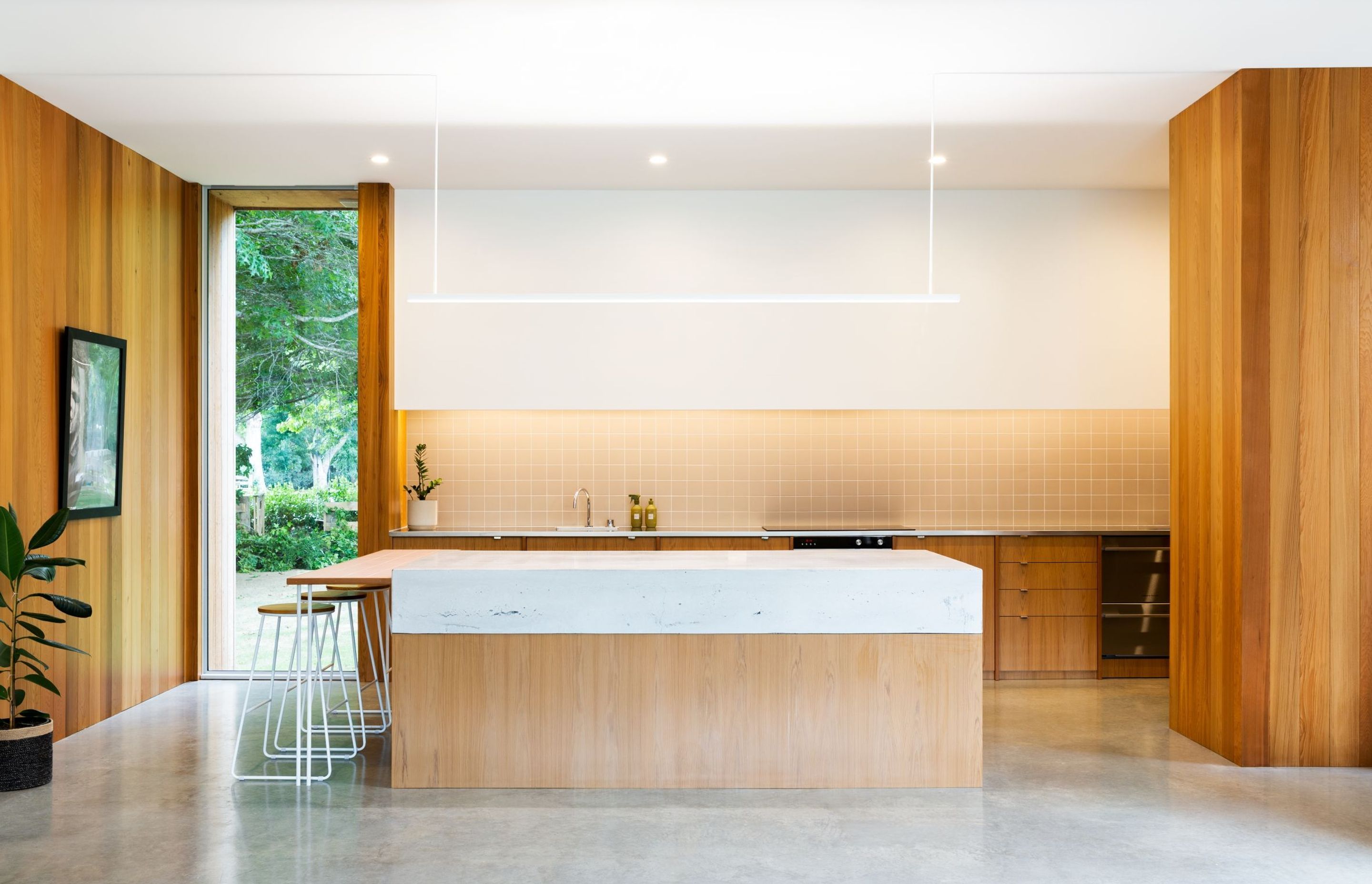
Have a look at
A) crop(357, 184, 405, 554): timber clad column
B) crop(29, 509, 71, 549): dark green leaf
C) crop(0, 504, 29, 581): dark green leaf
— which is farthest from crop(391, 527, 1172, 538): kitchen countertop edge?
crop(0, 504, 29, 581): dark green leaf

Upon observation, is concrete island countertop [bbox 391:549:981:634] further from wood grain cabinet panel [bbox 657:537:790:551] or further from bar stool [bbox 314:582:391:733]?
wood grain cabinet panel [bbox 657:537:790:551]

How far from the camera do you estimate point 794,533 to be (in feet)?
19.9

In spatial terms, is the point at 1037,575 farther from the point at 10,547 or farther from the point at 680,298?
the point at 10,547

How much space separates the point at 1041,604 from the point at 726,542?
1922mm

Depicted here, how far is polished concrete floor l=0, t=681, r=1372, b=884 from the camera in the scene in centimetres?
320

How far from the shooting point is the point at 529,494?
6.54 m

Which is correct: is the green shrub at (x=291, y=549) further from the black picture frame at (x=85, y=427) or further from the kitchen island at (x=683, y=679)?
the kitchen island at (x=683, y=679)

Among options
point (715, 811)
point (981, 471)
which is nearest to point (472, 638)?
point (715, 811)

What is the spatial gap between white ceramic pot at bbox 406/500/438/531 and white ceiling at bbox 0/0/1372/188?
1959 millimetres

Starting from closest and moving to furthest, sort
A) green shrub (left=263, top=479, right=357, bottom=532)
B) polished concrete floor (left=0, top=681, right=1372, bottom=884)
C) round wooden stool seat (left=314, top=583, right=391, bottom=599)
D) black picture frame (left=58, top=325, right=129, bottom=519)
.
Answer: polished concrete floor (left=0, top=681, right=1372, bottom=884) < round wooden stool seat (left=314, top=583, right=391, bottom=599) < black picture frame (left=58, top=325, right=129, bottom=519) < green shrub (left=263, top=479, right=357, bottom=532)

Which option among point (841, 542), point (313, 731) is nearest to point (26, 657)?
point (313, 731)

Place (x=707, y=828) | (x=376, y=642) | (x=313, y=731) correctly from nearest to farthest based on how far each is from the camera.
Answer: (x=707, y=828) → (x=313, y=731) → (x=376, y=642)

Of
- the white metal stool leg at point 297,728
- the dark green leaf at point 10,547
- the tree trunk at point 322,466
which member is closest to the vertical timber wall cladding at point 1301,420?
the white metal stool leg at point 297,728

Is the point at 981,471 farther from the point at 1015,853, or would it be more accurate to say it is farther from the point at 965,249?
the point at 1015,853
